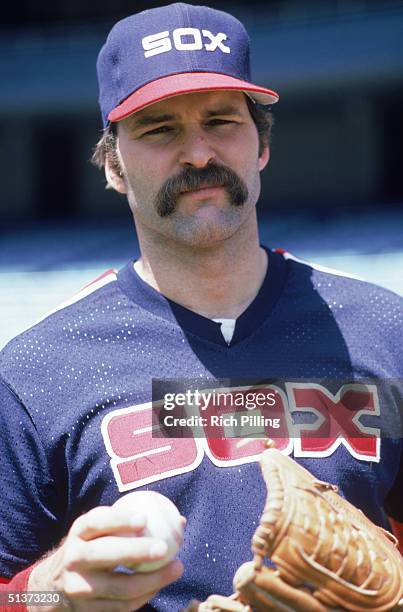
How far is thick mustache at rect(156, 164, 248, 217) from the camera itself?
1.66 meters

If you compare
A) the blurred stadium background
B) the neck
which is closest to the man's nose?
the neck

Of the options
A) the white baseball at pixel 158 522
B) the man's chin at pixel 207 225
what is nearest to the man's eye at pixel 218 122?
the man's chin at pixel 207 225

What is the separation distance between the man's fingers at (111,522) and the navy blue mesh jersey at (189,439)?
36 centimetres

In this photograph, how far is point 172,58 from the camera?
1.74 metres

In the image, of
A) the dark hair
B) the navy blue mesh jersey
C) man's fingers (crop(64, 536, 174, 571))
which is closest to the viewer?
man's fingers (crop(64, 536, 174, 571))

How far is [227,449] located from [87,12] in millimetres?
10969

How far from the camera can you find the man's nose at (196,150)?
1.65 metres

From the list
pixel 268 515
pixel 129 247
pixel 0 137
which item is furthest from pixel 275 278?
pixel 0 137

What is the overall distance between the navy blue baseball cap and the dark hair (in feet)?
0.11

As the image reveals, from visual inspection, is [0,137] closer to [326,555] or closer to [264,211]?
[264,211]

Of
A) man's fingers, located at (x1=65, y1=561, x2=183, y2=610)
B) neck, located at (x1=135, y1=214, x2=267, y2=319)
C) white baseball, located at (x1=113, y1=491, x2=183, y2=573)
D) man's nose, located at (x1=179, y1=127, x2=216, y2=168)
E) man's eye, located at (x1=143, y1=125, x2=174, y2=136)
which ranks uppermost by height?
man's eye, located at (x1=143, y1=125, x2=174, y2=136)

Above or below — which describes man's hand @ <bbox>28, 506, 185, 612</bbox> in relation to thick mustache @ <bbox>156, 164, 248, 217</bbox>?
below

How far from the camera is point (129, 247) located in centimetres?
982

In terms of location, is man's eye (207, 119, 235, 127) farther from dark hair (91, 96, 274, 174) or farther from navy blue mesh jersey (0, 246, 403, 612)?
navy blue mesh jersey (0, 246, 403, 612)
